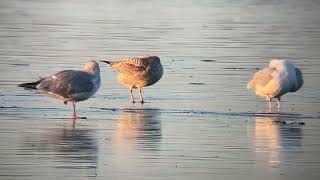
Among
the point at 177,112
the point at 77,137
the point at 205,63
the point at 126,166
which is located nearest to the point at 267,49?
the point at 205,63

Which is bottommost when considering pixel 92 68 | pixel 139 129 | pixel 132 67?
pixel 139 129

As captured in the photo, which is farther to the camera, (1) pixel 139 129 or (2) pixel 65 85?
(2) pixel 65 85

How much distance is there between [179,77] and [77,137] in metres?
6.69

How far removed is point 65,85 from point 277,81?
3.33 metres

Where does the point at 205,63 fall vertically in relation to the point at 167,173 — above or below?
above

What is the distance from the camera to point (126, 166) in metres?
11.2

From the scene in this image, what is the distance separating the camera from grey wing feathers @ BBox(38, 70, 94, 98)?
15117 mm

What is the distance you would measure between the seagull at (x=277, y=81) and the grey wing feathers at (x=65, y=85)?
9.41ft

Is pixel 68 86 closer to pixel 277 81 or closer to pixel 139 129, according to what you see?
pixel 139 129

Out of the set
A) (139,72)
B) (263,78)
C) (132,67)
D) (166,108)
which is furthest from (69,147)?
(132,67)

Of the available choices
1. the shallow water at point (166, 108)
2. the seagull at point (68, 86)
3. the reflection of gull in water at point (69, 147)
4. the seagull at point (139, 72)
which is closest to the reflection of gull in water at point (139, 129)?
the shallow water at point (166, 108)

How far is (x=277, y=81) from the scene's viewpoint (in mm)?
16391

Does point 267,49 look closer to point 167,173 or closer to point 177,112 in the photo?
point 177,112

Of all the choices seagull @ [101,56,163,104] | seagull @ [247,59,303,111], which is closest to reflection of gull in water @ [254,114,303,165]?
seagull @ [247,59,303,111]
